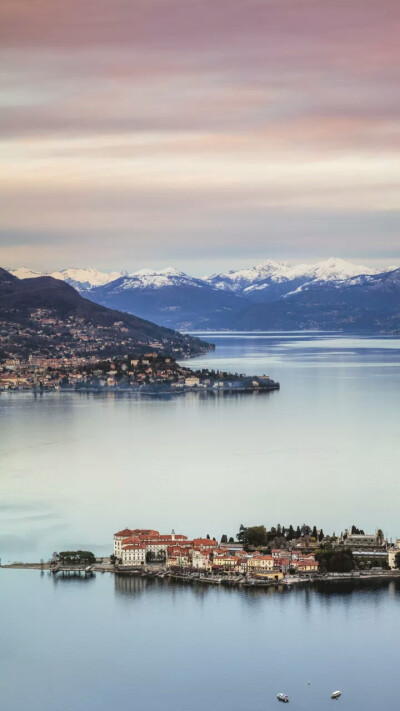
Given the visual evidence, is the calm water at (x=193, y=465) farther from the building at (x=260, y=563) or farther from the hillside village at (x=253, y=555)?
the building at (x=260, y=563)

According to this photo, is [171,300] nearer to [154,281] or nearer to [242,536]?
[154,281]

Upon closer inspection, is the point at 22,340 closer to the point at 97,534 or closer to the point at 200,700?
the point at 97,534

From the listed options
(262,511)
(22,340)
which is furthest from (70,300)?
(262,511)

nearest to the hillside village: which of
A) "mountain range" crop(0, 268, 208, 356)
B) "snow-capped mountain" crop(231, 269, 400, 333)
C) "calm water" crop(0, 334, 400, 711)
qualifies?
"calm water" crop(0, 334, 400, 711)

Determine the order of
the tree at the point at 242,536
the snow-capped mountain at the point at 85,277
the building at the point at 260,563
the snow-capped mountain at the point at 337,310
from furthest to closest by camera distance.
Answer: the snow-capped mountain at the point at 85,277
the snow-capped mountain at the point at 337,310
the tree at the point at 242,536
the building at the point at 260,563

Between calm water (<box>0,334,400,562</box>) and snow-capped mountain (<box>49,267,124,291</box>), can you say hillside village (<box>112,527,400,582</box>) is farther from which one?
snow-capped mountain (<box>49,267,124,291</box>)

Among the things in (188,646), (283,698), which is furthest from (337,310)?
(283,698)

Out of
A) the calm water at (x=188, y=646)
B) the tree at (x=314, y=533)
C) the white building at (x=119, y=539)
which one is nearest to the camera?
the calm water at (x=188, y=646)

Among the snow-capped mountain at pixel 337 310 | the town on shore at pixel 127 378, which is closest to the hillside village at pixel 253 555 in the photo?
the town on shore at pixel 127 378
